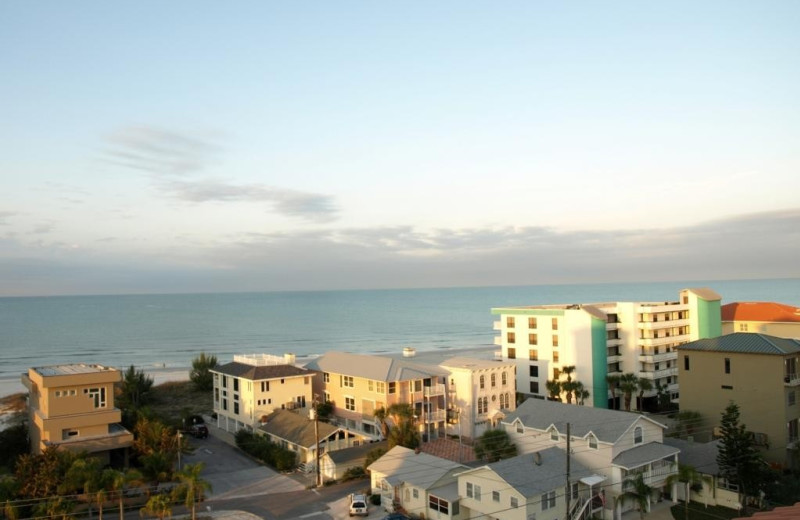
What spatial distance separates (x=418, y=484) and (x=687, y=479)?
13354 mm

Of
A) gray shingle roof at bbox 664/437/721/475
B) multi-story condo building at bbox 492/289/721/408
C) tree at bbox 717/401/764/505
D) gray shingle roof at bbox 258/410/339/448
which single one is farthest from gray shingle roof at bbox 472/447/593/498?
multi-story condo building at bbox 492/289/721/408

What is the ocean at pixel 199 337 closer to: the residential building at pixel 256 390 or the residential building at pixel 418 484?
the residential building at pixel 256 390

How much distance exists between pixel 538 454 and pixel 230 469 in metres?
19.8

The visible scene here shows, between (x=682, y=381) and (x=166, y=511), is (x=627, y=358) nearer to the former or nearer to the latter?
(x=682, y=381)

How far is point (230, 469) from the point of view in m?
36.3

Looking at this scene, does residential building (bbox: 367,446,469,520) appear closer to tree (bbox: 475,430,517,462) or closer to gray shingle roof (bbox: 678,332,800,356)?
tree (bbox: 475,430,517,462)

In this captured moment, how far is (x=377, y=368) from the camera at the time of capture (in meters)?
44.3

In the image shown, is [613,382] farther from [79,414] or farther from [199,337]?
[199,337]

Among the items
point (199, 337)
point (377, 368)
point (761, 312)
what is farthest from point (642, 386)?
point (199, 337)

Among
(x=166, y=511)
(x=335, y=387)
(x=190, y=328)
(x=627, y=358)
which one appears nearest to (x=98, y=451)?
(x=166, y=511)

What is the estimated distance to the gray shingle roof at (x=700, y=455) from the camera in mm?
30781

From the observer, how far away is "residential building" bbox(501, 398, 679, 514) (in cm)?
2878

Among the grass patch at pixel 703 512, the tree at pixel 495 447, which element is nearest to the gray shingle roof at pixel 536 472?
the grass patch at pixel 703 512

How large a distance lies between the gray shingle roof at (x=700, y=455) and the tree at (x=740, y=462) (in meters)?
1.10
